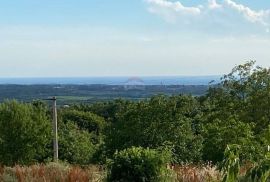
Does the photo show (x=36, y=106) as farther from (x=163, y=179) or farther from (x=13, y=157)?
(x=163, y=179)

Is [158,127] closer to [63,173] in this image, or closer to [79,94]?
[63,173]

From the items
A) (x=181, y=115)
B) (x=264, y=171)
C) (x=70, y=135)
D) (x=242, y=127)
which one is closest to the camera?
(x=264, y=171)

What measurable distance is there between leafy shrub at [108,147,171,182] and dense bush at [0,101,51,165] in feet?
124

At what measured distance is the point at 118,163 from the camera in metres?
8.39

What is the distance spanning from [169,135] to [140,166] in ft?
67.9

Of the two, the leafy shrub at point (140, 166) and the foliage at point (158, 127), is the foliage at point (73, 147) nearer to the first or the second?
the foliage at point (158, 127)

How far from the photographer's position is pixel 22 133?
155ft

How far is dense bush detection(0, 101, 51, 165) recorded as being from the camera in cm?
4616

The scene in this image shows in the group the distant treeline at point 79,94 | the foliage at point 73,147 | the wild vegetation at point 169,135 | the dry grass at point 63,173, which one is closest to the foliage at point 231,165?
the wild vegetation at point 169,135

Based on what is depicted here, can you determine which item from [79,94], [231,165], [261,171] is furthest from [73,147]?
[79,94]

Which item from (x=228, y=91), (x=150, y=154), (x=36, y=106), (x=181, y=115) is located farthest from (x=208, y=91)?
(x=150, y=154)

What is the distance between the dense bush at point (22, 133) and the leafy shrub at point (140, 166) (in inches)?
1492

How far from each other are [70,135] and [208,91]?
65.2 ft

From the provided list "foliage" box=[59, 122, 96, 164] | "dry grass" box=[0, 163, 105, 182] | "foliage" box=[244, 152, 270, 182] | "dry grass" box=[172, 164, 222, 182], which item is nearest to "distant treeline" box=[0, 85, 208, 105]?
"foliage" box=[59, 122, 96, 164]
